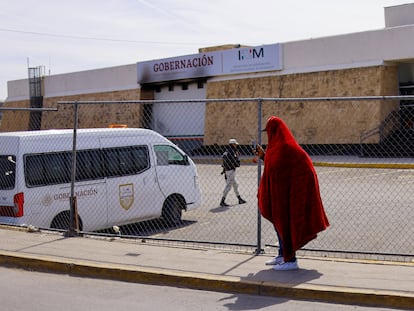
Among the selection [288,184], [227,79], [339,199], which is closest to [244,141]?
[227,79]

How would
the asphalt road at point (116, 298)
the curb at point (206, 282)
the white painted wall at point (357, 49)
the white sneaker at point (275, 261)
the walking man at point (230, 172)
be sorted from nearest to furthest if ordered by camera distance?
the curb at point (206, 282)
the asphalt road at point (116, 298)
the white sneaker at point (275, 261)
the walking man at point (230, 172)
the white painted wall at point (357, 49)

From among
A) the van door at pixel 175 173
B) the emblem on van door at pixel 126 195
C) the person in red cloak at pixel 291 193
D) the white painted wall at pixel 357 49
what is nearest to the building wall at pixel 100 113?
the white painted wall at pixel 357 49

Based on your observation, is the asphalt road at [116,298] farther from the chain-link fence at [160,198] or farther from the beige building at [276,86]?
the beige building at [276,86]

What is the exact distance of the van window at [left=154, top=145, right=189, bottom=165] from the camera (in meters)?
12.6

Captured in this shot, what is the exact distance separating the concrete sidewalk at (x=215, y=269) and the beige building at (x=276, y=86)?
48.5ft

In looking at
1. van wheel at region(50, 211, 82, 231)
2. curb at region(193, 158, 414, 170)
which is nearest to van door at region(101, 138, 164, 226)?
van wheel at region(50, 211, 82, 231)

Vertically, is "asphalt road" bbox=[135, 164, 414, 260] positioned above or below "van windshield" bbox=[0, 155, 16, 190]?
below

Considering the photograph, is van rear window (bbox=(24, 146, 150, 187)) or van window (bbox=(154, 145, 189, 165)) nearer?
van rear window (bbox=(24, 146, 150, 187))

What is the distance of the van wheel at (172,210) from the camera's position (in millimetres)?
12625

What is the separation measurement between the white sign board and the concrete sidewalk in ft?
78.3

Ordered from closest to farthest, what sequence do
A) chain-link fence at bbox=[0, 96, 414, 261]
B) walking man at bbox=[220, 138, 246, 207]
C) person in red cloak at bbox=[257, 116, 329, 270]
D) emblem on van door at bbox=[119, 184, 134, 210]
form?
person in red cloak at bbox=[257, 116, 329, 270] → chain-link fence at bbox=[0, 96, 414, 261] → emblem on van door at bbox=[119, 184, 134, 210] → walking man at bbox=[220, 138, 246, 207]

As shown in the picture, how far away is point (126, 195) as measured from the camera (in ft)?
38.6

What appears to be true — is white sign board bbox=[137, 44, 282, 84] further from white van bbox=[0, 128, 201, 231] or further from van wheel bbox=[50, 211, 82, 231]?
van wheel bbox=[50, 211, 82, 231]

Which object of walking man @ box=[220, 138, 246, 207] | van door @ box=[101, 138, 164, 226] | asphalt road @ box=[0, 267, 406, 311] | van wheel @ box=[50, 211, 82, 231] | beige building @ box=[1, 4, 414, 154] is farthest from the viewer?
beige building @ box=[1, 4, 414, 154]
